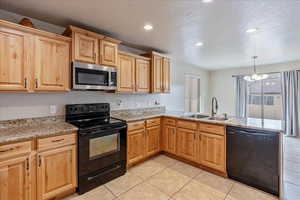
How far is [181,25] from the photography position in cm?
247

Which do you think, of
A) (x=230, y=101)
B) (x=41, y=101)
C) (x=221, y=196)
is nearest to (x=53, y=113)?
(x=41, y=101)

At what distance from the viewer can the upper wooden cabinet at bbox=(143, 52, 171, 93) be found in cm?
358

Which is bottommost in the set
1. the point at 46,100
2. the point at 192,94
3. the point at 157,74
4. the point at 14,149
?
the point at 14,149

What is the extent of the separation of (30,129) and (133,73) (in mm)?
1971

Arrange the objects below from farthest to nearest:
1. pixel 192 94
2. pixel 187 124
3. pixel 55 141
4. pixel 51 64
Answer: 1. pixel 192 94
2. pixel 187 124
3. pixel 51 64
4. pixel 55 141

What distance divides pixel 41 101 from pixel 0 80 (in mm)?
612

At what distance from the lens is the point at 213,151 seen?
2697mm

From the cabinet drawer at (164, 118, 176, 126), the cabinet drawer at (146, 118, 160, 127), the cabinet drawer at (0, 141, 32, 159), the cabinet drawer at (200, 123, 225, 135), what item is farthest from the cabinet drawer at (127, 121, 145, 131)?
the cabinet drawer at (0, 141, 32, 159)

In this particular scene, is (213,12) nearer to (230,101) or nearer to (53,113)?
(53,113)

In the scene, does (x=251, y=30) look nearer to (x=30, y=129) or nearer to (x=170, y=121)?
(x=170, y=121)

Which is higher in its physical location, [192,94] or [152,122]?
[192,94]

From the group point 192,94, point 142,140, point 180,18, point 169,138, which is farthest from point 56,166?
point 192,94

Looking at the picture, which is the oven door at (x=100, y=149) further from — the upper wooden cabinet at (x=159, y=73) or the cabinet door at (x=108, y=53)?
the upper wooden cabinet at (x=159, y=73)

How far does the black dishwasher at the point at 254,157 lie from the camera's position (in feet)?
6.93
